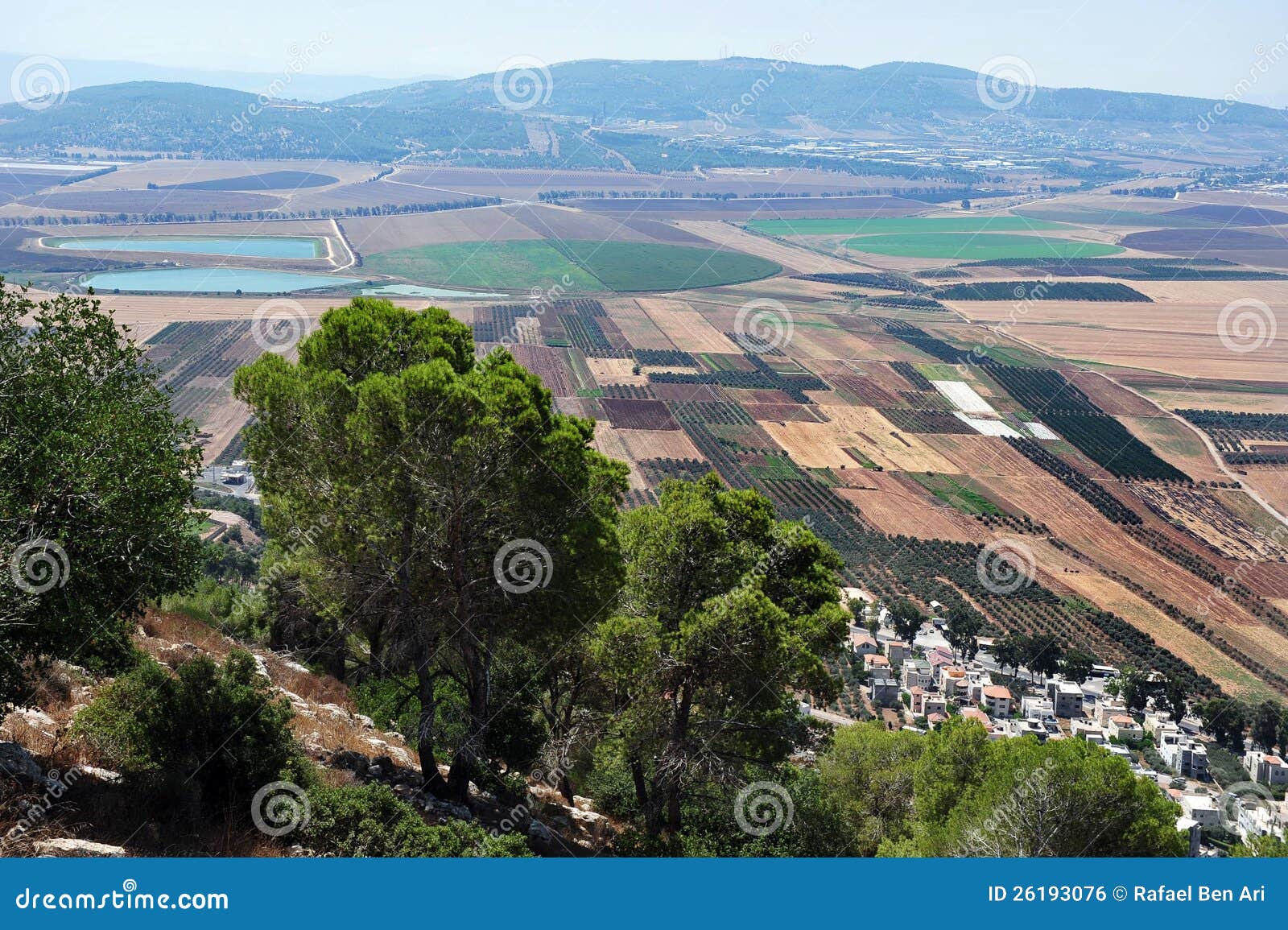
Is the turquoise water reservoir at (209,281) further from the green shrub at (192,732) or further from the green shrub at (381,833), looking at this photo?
the green shrub at (381,833)

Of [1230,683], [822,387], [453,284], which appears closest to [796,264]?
[453,284]

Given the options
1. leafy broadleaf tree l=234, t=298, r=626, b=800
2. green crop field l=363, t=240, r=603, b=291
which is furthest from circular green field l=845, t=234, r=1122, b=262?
leafy broadleaf tree l=234, t=298, r=626, b=800

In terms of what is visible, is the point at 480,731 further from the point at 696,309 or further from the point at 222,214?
the point at 222,214

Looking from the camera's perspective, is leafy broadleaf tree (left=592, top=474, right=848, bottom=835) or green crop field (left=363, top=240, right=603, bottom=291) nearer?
leafy broadleaf tree (left=592, top=474, right=848, bottom=835)

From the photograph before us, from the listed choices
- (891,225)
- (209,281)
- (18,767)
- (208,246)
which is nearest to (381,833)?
(18,767)

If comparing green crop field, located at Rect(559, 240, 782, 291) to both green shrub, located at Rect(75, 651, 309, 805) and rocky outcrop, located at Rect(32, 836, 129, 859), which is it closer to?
green shrub, located at Rect(75, 651, 309, 805)

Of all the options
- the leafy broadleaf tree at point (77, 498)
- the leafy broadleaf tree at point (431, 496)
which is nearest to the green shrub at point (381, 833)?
the leafy broadleaf tree at point (431, 496)

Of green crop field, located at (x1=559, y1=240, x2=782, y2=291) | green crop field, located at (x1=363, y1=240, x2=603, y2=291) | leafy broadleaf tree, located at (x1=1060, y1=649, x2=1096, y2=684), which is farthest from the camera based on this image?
green crop field, located at (x1=559, y1=240, x2=782, y2=291)
